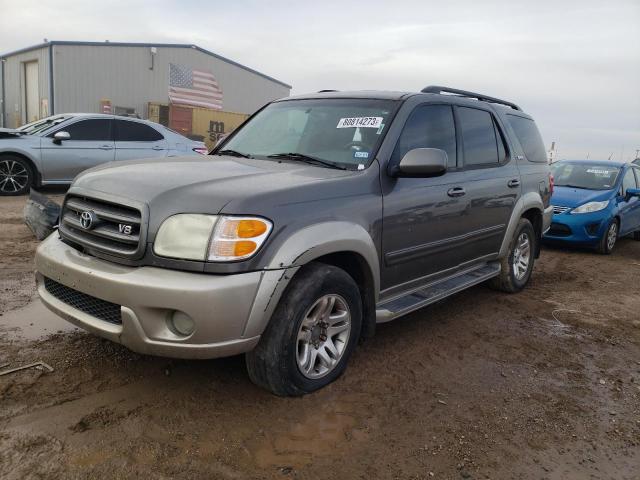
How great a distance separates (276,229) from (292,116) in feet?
5.57

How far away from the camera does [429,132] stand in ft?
13.4

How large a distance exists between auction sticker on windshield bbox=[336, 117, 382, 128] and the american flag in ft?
75.3

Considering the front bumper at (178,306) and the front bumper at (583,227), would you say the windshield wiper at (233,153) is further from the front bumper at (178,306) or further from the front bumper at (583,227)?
the front bumper at (583,227)

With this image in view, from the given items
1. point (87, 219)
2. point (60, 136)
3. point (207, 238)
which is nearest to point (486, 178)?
point (207, 238)

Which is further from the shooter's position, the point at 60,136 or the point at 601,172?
the point at 60,136

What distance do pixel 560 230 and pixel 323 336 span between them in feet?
20.8

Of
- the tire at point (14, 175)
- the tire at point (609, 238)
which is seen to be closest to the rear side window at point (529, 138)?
the tire at point (609, 238)

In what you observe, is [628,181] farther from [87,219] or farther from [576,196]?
[87,219]

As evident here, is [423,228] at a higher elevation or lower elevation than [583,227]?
higher

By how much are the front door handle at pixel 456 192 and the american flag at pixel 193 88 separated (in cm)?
2304

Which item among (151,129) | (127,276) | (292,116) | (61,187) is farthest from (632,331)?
(61,187)

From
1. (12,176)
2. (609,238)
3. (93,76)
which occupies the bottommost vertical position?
(609,238)

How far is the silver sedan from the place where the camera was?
374 inches

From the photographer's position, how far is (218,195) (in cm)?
276
